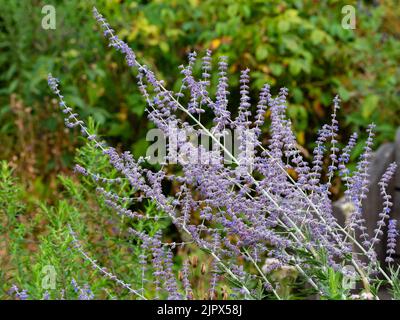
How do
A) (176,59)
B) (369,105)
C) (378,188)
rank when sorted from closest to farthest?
(378,188), (369,105), (176,59)

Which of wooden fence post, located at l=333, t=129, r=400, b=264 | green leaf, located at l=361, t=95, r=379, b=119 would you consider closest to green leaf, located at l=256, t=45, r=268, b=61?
green leaf, located at l=361, t=95, r=379, b=119

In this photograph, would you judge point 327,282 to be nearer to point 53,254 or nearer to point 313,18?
point 53,254

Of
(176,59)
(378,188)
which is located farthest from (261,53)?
(378,188)

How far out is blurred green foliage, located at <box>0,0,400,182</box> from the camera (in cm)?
512

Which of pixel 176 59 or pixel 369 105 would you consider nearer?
pixel 369 105

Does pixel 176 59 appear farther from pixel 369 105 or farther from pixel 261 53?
pixel 369 105

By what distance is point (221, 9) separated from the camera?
17.4ft

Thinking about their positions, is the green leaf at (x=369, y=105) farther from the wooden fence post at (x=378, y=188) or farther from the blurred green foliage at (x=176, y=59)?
the wooden fence post at (x=378, y=188)

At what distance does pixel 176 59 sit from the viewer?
5410 mm

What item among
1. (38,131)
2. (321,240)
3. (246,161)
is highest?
Answer: (38,131)

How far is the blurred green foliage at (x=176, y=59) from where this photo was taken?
16.8 ft

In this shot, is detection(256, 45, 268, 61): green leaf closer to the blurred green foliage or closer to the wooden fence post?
the blurred green foliage
